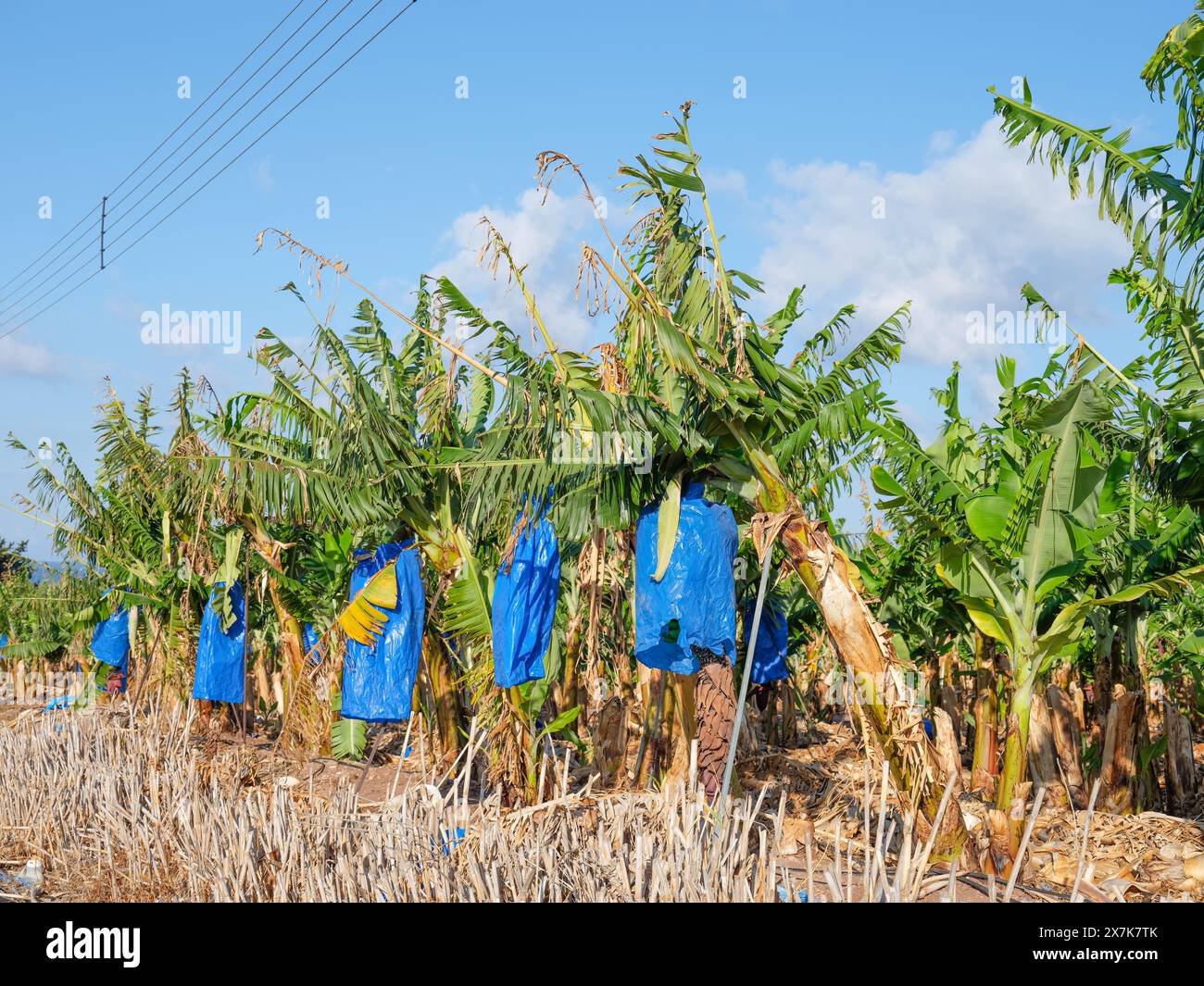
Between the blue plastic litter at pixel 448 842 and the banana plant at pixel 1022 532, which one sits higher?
the banana plant at pixel 1022 532

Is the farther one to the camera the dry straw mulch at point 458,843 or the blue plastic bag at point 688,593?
the blue plastic bag at point 688,593

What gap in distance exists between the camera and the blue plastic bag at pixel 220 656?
37.8ft

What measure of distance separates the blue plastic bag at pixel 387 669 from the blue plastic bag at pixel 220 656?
3.51 metres

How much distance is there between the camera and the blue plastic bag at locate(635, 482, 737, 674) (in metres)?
6.54

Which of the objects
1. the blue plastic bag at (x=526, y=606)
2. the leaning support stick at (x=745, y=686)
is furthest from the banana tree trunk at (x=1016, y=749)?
the blue plastic bag at (x=526, y=606)

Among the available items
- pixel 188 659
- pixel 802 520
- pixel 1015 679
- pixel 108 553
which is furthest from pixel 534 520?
pixel 108 553

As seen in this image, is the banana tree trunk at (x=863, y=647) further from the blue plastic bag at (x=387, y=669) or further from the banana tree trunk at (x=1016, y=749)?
the blue plastic bag at (x=387, y=669)

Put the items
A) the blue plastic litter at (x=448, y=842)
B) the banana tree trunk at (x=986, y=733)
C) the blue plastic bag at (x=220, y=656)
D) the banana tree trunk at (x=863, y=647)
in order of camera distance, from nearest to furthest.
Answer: the blue plastic litter at (x=448, y=842) < the banana tree trunk at (x=863, y=647) < the banana tree trunk at (x=986, y=733) < the blue plastic bag at (x=220, y=656)

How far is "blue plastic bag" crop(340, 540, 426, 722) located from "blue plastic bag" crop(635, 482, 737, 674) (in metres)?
2.60

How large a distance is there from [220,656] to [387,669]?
3.97 metres

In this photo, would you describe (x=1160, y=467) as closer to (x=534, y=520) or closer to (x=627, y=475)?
(x=627, y=475)

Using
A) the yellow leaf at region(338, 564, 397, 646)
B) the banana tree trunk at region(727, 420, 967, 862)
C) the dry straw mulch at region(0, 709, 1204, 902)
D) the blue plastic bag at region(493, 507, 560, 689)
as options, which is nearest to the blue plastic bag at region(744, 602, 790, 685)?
the dry straw mulch at region(0, 709, 1204, 902)

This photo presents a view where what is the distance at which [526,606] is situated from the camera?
741 cm
